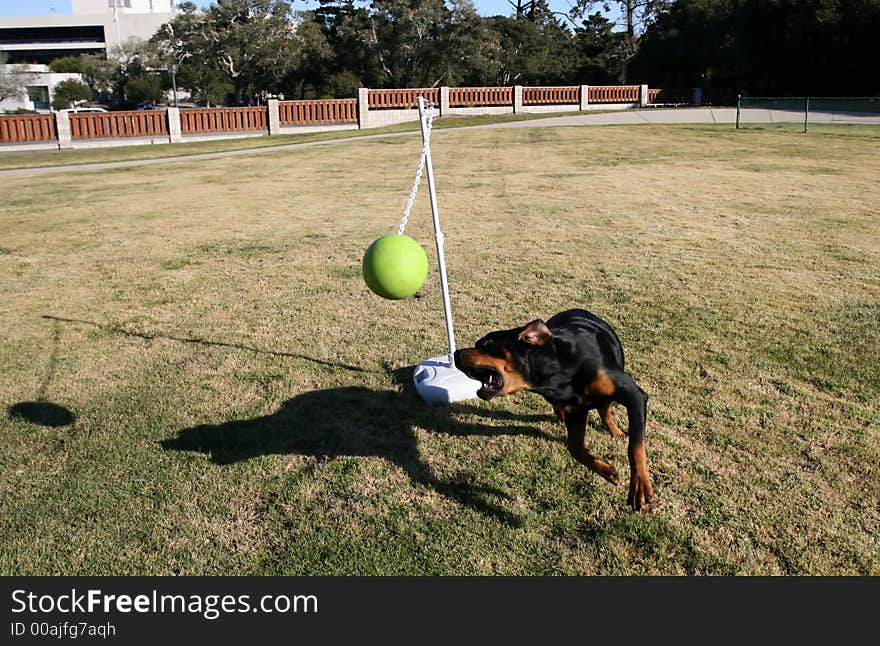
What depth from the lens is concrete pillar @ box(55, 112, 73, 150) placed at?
29.8m

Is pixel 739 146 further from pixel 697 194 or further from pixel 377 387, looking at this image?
pixel 377 387

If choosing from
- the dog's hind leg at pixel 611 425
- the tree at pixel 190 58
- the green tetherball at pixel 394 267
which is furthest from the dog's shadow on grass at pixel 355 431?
the tree at pixel 190 58

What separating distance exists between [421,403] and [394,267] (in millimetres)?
987

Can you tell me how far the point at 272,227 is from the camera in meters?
11.4

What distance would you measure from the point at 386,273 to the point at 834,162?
16716 mm

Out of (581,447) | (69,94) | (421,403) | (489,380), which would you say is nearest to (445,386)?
(421,403)

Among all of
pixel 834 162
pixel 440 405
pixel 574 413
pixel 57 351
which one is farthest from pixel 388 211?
pixel 834 162

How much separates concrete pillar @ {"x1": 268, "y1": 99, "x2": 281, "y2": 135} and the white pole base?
29896 mm

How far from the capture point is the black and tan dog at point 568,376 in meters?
3.44

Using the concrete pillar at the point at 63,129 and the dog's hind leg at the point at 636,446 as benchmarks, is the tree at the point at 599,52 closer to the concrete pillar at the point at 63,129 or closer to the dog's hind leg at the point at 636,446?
the concrete pillar at the point at 63,129

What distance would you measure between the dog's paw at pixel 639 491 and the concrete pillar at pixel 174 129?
31.0 metres

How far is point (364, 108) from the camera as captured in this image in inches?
1357

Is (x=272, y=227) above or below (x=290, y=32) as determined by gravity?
below

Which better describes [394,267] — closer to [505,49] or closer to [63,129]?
[63,129]
